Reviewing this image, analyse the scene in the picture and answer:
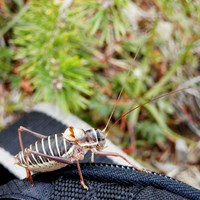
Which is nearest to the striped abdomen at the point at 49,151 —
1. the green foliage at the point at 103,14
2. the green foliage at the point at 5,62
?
the green foliage at the point at 103,14

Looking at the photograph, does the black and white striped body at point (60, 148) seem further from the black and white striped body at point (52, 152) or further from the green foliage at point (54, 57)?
the green foliage at point (54, 57)

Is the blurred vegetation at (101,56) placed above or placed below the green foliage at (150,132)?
above

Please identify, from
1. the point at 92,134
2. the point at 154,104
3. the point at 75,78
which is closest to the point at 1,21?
the point at 75,78

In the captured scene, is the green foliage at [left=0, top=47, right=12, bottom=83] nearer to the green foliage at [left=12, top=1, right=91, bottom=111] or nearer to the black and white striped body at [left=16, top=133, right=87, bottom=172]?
the green foliage at [left=12, top=1, right=91, bottom=111]

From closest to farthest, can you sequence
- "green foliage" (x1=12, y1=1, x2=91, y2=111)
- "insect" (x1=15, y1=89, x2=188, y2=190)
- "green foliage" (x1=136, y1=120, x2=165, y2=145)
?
"insect" (x1=15, y1=89, x2=188, y2=190)
"green foliage" (x1=12, y1=1, x2=91, y2=111)
"green foliage" (x1=136, y1=120, x2=165, y2=145)

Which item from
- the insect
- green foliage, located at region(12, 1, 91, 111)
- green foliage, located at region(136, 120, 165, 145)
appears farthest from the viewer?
green foliage, located at region(136, 120, 165, 145)

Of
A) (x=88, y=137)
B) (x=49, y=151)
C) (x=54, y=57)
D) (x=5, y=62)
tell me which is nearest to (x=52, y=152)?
(x=49, y=151)

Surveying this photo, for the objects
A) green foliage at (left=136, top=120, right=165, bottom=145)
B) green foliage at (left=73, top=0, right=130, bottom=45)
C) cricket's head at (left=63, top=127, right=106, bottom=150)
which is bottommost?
green foliage at (left=136, top=120, right=165, bottom=145)

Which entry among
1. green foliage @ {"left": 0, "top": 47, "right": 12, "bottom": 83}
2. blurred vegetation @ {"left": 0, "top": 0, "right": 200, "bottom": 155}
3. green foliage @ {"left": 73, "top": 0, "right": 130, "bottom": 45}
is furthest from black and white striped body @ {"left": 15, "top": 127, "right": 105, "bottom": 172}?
green foliage @ {"left": 0, "top": 47, "right": 12, "bottom": 83}

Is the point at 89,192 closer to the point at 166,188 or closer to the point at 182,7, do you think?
the point at 166,188
